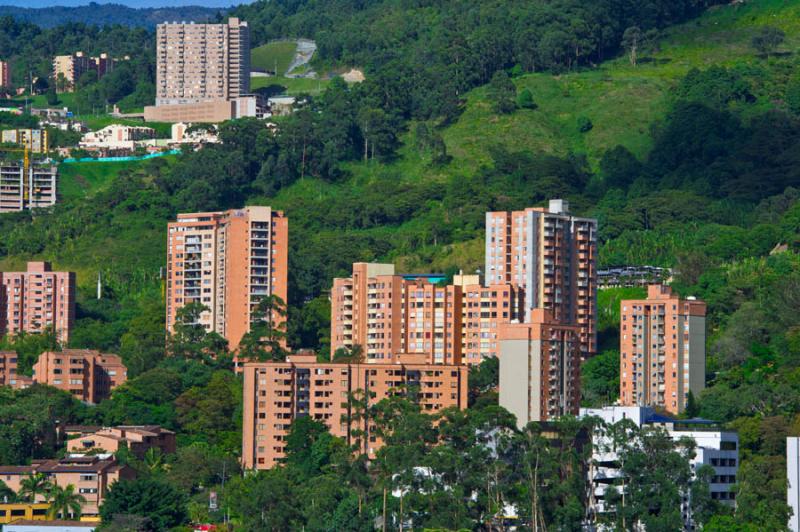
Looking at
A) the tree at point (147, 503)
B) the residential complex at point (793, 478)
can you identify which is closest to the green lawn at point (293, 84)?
the tree at point (147, 503)

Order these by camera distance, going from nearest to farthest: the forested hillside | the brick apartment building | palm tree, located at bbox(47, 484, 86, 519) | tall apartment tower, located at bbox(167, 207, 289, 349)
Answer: palm tree, located at bbox(47, 484, 86, 519) < the brick apartment building < tall apartment tower, located at bbox(167, 207, 289, 349) < the forested hillside

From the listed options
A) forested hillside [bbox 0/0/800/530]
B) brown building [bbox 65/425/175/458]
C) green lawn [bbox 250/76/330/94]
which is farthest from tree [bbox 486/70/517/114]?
brown building [bbox 65/425/175/458]

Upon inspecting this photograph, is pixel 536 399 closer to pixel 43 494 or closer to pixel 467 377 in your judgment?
pixel 467 377

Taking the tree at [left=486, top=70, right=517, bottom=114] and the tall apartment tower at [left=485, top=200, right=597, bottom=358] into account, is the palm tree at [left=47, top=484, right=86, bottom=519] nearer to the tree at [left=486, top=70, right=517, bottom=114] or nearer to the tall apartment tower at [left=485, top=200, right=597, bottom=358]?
the tall apartment tower at [left=485, top=200, right=597, bottom=358]

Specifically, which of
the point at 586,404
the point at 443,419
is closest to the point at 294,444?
the point at 443,419

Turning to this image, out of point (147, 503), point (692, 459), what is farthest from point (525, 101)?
point (147, 503)

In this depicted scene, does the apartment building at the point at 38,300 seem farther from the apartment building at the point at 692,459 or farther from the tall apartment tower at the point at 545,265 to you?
the apartment building at the point at 692,459
